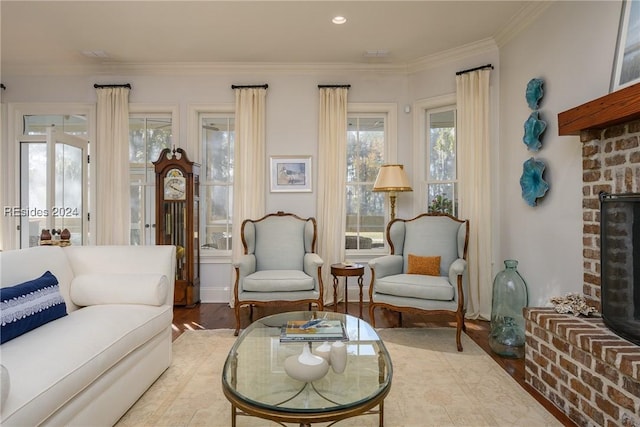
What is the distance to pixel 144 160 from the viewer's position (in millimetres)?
4574

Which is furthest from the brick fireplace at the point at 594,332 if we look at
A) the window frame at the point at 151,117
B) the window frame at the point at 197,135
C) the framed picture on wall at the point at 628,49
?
the window frame at the point at 151,117

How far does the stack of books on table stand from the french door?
3.58 metres

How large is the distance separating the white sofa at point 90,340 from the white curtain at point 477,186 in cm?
289

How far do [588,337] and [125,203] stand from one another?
4.53 metres

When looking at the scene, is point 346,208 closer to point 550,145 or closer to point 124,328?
point 550,145

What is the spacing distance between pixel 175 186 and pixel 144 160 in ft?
2.37

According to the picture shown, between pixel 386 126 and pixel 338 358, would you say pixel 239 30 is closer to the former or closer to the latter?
pixel 386 126

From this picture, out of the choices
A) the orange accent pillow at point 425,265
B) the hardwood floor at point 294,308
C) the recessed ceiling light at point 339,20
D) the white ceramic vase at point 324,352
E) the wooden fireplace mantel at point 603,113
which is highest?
the recessed ceiling light at point 339,20

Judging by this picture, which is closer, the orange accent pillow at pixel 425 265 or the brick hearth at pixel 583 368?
the brick hearth at pixel 583 368

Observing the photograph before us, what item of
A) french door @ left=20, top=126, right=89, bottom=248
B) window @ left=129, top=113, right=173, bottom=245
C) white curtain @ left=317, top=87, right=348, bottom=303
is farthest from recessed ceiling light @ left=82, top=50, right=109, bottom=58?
white curtain @ left=317, top=87, right=348, bottom=303

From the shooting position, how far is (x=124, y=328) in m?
1.93

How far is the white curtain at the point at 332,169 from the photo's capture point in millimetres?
4342

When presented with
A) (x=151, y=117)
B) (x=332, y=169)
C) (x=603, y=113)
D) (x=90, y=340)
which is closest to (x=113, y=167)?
(x=151, y=117)

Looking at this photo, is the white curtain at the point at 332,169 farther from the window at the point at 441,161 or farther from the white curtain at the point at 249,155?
the window at the point at 441,161
